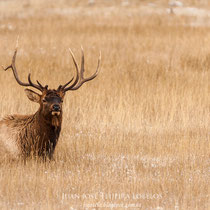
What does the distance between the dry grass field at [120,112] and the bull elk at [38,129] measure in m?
0.19

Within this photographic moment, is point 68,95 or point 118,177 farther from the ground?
point 68,95

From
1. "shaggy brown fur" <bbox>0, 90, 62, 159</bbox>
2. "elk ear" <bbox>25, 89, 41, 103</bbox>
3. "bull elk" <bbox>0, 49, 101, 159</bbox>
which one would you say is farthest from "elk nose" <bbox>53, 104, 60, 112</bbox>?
"elk ear" <bbox>25, 89, 41, 103</bbox>

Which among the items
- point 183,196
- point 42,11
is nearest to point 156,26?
point 42,11

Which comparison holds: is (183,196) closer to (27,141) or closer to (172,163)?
(172,163)

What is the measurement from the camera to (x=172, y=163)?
317 inches

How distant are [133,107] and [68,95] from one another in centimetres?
115

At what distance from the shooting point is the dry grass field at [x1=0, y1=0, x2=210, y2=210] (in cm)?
680

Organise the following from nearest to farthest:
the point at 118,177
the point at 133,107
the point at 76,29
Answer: the point at 118,177
the point at 133,107
the point at 76,29

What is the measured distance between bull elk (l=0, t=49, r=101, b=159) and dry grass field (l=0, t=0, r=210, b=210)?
0.62 ft

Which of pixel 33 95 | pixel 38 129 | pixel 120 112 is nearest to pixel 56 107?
pixel 38 129

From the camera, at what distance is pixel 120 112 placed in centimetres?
1032

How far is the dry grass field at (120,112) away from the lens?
680cm

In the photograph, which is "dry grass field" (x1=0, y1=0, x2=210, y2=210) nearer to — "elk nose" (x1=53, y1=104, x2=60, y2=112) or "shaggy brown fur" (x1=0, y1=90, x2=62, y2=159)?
"shaggy brown fur" (x1=0, y1=90, x2=62, y2=159)

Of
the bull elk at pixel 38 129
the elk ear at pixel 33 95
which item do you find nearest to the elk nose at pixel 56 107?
the bull elk at pixel 38 129
